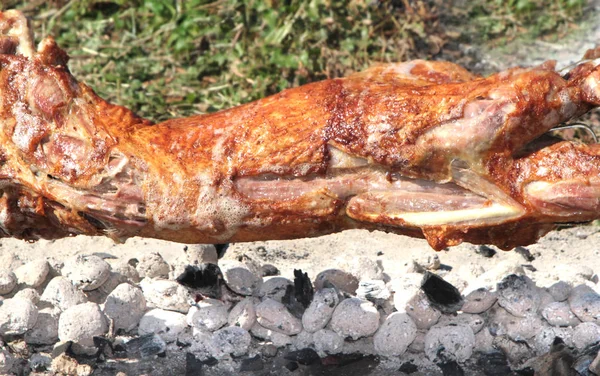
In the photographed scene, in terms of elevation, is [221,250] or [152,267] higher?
[152,267]

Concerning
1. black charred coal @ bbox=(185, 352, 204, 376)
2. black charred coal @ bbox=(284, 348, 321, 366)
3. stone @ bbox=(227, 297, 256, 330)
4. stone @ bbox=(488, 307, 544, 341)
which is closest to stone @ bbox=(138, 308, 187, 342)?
black charred coal @ bbox=(185, 352, 204, 376)

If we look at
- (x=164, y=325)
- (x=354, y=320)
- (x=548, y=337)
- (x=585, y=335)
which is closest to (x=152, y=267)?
(x=164, y=325)

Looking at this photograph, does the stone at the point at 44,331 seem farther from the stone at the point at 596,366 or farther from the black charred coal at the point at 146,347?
the stone at the point at 596,366

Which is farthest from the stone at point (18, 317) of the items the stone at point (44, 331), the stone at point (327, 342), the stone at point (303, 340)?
the stone at point (327, 342)

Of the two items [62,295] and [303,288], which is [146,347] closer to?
[62,295]

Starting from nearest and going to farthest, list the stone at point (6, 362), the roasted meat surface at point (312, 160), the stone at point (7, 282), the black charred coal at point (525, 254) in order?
the roasted meat surface at point (312, 160) → the stone at point (6, 362) → the stone at point (7, 282) → the black charred coal at point (525, 254)

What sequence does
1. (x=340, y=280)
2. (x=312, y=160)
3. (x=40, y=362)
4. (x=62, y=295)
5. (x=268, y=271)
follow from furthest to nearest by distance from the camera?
(x=268, y=271) → (x=340, y=280) → (x=62, y=295) → (x=40, y=362) → (x=312, y=160)

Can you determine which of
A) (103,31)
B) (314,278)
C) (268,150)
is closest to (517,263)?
(314,278)
